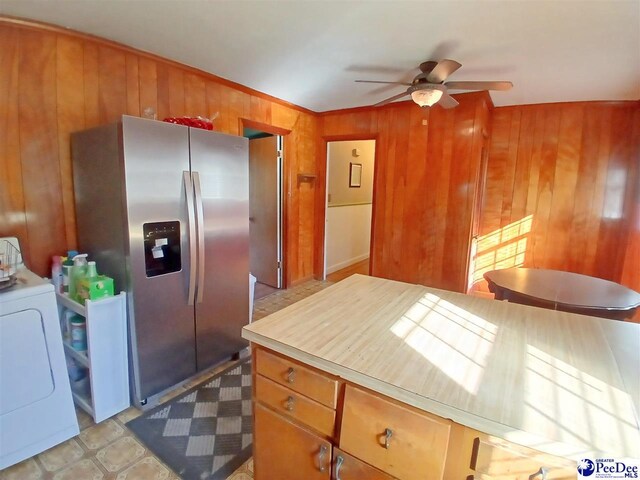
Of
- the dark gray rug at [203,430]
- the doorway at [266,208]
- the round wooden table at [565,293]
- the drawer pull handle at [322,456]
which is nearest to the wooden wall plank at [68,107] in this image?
the dark gray rug at [203,430]

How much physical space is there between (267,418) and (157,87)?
2637 mm

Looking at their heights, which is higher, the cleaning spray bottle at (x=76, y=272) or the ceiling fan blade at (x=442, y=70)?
the ceiling fan blade at (x=442, y=70)

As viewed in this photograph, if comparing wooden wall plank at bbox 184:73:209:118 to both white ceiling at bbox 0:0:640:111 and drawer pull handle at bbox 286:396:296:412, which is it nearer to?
white ceiling at bbox 0:0:640:111

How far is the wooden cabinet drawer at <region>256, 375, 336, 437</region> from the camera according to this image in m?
0.97

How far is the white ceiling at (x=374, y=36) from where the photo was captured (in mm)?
1844

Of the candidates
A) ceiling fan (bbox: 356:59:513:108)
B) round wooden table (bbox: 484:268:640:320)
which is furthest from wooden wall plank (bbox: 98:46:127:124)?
round wooden table (bbox: 484:268:640:320)

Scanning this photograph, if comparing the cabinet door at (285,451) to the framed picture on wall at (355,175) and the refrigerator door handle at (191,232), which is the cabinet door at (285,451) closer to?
the refrigerator door handle at (191,232)

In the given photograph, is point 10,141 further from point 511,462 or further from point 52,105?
point 511,462

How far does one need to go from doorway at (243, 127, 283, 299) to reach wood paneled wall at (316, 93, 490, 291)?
938 mm

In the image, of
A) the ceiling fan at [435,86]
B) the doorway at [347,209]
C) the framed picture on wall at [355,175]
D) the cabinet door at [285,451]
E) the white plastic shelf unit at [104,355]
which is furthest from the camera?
the framed picture on wall at [355,175]

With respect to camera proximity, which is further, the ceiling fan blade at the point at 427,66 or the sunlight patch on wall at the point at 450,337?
the ceiling fan blade at the point at 427,66

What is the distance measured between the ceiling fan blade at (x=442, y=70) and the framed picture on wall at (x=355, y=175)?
314cm

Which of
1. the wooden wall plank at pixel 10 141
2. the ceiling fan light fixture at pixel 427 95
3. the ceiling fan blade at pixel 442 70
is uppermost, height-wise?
the ceiling fan blade at pixel 442 70

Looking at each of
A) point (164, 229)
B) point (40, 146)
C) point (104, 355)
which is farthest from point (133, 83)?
point (104, 355)
